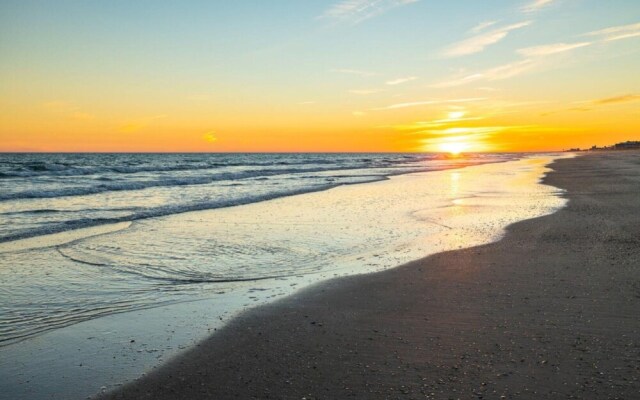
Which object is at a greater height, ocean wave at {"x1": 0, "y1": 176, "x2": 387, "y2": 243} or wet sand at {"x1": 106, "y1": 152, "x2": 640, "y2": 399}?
ocean wave at {"x1": 0, "y1": 176, "x2": 387, "y2": 243}

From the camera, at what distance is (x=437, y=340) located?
5117 mm

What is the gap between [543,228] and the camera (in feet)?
40.7

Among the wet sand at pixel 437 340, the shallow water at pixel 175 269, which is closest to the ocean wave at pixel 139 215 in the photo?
the shallow water at pixel 175 269

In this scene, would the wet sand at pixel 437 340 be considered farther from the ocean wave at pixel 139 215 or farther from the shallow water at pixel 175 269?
the ocean wave at pixel 139 215

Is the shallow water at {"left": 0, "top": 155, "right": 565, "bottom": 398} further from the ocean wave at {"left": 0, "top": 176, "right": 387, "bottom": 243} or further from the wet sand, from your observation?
the ocean wave at {"left": 0, "top": 176, "right": 387, "bottom": 243}

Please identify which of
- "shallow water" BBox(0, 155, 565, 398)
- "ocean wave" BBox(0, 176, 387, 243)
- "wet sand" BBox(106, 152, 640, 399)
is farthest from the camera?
"ocean wave" BBox(0, 176, 387, 243)

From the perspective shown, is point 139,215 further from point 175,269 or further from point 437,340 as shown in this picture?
point 437,340

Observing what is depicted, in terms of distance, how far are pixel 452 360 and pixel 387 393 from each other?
3.08 feet

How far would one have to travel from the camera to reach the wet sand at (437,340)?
411 cm

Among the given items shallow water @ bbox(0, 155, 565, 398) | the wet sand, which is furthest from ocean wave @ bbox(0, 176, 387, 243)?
the wet sand

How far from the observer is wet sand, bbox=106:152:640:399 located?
4.11 m

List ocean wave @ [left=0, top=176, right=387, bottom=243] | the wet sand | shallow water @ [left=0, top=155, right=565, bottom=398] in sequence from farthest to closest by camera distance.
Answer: ocean wave @ [left=0, top=176, right=387, bottom=243]
shallow water @ [left=0, top=155, right=565, bottom=398]
the wet sand

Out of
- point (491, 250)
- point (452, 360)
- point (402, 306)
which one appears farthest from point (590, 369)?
point (491, 250)

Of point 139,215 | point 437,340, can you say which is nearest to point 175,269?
point 437,340
